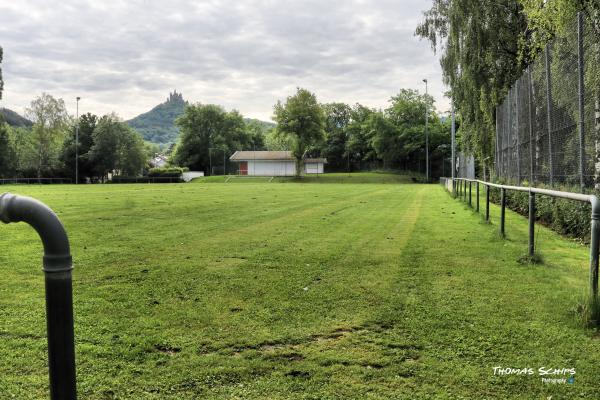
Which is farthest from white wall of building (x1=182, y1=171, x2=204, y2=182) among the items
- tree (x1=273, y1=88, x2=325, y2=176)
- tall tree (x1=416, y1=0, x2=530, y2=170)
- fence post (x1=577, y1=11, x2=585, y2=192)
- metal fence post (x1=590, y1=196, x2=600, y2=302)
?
metal fence post (x1=590, y1=196, x2=600, y2=302)

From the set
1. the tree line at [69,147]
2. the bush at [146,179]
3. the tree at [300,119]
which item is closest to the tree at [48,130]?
the tree line at [69,147]

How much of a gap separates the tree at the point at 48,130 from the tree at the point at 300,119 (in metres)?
31.4

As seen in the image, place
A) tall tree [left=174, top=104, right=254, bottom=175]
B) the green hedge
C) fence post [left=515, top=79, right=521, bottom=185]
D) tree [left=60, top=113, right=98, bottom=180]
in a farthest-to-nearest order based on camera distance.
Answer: tall tree [left=174, top=104, right=254, bottom=175], tree [left=60, top=113, right=98, bottom=180], fence post [left=515, top=79, right=521, bottom=185], the green hedge

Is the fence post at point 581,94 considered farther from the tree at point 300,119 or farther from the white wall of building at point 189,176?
the white wall of building at point 189,176

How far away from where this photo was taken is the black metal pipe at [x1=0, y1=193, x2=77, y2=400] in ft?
6.48

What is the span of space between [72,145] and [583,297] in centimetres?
7374

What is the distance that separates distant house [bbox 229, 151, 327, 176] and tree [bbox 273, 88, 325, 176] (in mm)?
11302

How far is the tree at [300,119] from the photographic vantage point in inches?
2611

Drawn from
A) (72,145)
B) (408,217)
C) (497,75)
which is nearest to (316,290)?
(408,217)

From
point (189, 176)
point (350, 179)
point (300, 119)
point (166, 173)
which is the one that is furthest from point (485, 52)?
point (189, 176)

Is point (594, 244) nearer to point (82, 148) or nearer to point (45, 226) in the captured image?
point (45, 226)

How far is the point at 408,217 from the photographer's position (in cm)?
1259

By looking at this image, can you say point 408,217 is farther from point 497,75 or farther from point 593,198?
point 497,75

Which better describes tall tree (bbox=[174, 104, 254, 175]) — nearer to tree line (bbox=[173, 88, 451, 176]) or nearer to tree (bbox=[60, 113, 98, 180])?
tree line (bbox=[173, 88, 451, 176])
